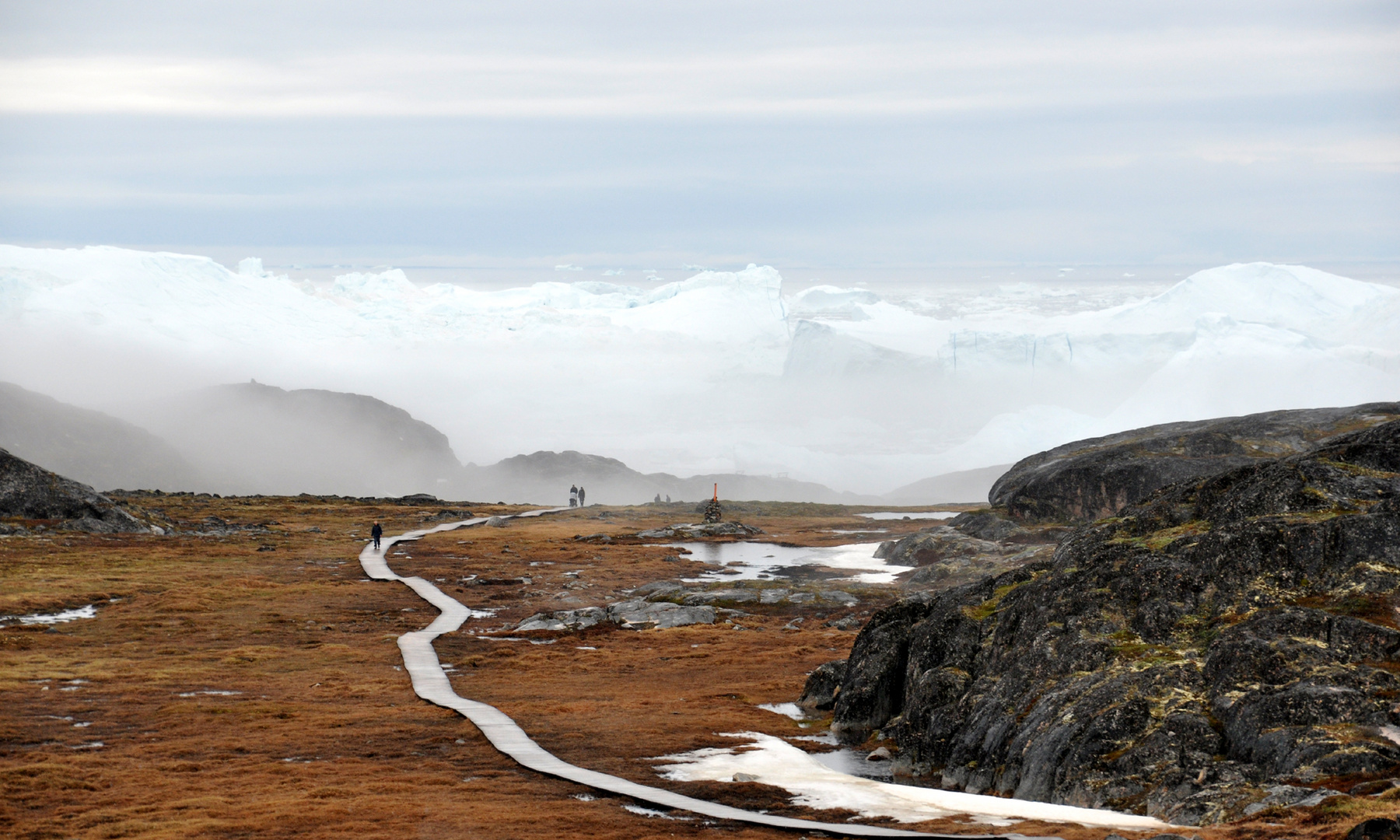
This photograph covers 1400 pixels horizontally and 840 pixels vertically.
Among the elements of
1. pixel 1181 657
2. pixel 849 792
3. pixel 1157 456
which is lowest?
pixel 849 792

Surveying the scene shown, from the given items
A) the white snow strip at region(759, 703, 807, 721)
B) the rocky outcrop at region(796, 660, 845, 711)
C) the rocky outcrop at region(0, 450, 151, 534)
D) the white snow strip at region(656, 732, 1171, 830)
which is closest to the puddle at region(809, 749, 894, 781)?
the white snow strip at region(656, 732, 1171, 830)

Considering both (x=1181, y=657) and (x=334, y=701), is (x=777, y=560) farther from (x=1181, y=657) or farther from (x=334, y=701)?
(x=1181, y=657)

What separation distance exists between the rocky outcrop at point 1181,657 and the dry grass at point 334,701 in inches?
140

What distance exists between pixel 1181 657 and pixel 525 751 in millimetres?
19984

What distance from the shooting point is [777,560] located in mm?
96562

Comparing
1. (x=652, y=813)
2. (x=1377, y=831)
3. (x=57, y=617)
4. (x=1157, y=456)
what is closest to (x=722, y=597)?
(x=1157, y=456)

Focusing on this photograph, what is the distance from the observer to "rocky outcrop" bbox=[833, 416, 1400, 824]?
2555 centimetres

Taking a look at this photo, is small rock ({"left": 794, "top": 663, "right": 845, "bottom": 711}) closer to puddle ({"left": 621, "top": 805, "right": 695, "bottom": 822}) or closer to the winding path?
the winding path

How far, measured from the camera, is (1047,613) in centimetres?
3478

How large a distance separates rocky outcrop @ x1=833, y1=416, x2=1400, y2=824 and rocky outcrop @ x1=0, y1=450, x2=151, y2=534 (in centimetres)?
8836

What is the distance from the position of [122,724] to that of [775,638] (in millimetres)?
32901

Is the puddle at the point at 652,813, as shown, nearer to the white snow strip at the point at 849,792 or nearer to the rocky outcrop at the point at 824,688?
the white snow strip at the point at 849,792

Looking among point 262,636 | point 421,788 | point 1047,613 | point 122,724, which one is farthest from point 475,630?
point 1047,613

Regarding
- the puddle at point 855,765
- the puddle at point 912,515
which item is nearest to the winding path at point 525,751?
the puddle at point 855,765
